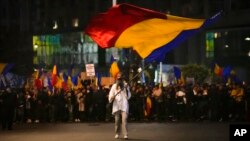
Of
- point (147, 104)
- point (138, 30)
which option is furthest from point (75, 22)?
point (138, 30)

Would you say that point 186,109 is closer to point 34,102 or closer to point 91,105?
point 91,105

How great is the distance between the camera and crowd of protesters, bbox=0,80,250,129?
2494 cm

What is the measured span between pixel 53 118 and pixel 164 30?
11941 mm

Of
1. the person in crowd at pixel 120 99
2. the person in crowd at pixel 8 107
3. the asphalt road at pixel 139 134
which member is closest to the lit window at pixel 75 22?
the person in crowd at pixel 8 107

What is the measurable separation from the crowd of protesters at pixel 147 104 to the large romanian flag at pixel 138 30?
8738 mm

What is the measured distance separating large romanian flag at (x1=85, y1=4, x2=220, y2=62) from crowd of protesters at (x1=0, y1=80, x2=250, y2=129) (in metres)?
8.74

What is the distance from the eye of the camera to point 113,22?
16797 millimetres

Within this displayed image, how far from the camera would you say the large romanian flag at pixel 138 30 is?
1650cm

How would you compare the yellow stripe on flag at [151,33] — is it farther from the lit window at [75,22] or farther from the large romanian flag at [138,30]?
the lit window at [75,22]

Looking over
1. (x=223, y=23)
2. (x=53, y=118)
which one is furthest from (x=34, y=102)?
(x=223, y=23)

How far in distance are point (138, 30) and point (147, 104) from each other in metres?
9.49

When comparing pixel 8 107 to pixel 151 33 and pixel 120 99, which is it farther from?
pixel 151 33

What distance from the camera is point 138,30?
55.5ft

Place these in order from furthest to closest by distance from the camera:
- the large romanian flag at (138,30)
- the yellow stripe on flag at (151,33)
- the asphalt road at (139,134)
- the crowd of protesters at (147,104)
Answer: the crowd of protesters at (147,104) < the asphalt road at (139,134) < the large romanian flag at (138,30) < the yellow stripe on flag at (151,33)
